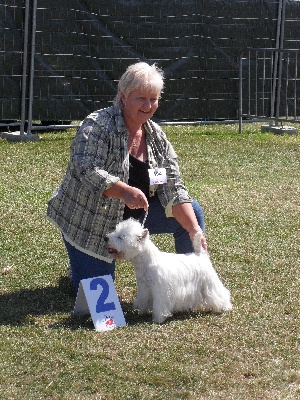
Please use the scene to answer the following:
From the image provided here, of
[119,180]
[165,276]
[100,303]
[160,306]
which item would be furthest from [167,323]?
[119,180]

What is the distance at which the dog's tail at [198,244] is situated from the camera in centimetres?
461

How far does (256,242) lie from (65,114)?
5.58 m

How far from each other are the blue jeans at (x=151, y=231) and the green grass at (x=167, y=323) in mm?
195

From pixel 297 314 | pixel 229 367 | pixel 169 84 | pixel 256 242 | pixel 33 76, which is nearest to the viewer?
pixel 229 367

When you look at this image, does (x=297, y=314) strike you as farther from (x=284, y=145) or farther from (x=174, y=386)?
(x=284, y=145)

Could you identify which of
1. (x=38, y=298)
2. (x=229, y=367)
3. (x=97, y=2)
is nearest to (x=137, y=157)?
(x=38, y=298)

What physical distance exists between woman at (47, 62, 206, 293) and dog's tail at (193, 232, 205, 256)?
0.07 metres

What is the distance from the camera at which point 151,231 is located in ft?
16.6

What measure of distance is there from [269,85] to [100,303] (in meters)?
9.09

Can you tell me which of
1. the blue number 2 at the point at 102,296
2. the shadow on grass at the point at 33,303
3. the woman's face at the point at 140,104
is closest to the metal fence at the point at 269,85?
the shadow on grass at the point at 33,303

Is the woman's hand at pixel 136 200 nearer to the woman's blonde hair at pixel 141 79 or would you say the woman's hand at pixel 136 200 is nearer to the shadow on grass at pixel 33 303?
the woman's blonde hair at pixel 141 79

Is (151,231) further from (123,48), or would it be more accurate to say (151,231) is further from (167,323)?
(123,48)

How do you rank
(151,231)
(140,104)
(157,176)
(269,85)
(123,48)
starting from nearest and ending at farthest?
(140,104), (157,176), (151,231), (123,48), (269,85)

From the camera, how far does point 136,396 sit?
11.6ft
